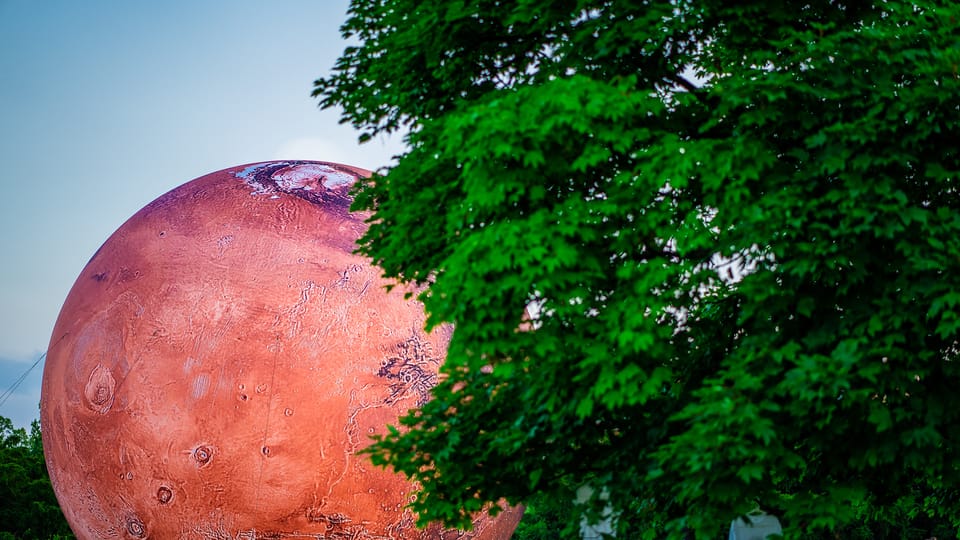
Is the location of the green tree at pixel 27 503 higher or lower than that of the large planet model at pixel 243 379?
lower

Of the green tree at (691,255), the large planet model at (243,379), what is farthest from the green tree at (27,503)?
the green tree at (691,255)

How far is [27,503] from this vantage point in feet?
95.5

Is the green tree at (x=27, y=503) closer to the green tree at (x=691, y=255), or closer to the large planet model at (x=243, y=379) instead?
the large planet model at (x=243, y=379)

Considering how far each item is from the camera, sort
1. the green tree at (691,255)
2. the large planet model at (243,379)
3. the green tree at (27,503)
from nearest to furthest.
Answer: the green tree at (691,255) < the large planet model at (243,379) < the green tree at (27,503)

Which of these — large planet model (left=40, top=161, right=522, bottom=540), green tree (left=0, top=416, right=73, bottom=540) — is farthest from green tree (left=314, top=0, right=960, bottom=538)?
green tree (left=0, top=416, right=73, bottom=540)

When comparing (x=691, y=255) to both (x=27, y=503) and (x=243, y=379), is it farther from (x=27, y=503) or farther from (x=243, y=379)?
(x=27, y=503)

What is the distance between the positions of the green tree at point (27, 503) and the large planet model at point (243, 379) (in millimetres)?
Answer: 15859

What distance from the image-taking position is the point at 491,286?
8.40m

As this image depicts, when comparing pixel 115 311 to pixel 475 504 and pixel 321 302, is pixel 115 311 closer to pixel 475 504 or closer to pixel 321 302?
pixel 321 302

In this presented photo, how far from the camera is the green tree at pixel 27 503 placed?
2831cm

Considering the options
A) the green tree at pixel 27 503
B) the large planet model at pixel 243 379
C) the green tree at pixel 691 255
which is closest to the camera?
the green tree at pixel 691 255

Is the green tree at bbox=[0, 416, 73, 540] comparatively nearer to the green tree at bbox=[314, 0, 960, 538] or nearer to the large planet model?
the large planet model

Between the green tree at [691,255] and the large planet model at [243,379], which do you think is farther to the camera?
the large planet model at [243,379]

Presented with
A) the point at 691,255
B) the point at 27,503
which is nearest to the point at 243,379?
the point at 691,255
